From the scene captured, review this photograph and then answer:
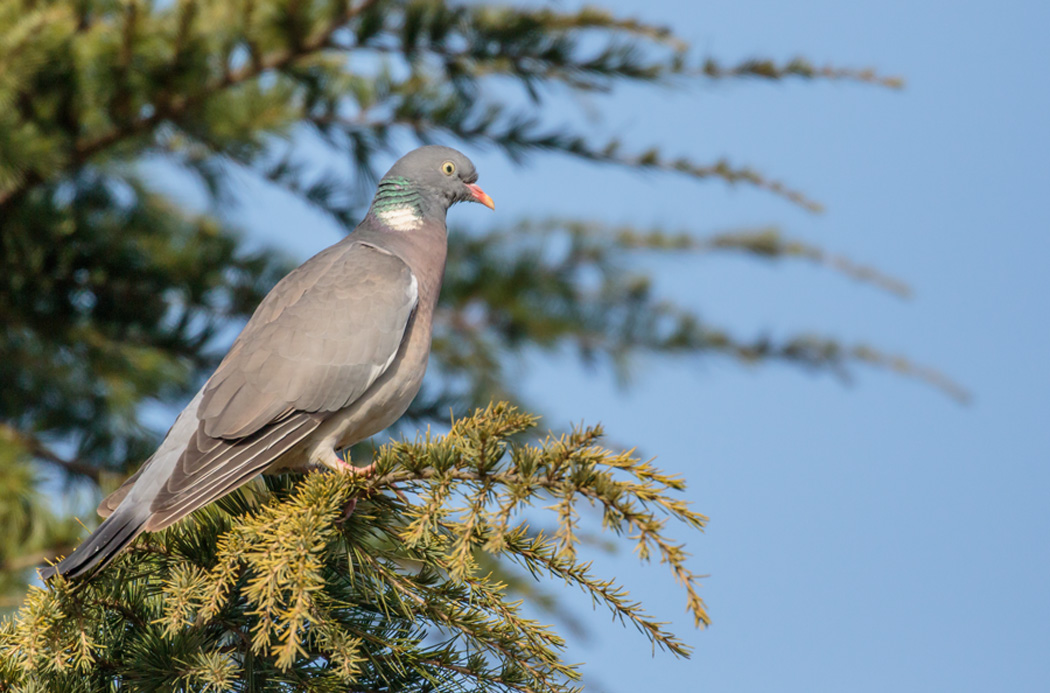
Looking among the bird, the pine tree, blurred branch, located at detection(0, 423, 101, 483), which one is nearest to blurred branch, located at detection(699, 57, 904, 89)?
the pine tree

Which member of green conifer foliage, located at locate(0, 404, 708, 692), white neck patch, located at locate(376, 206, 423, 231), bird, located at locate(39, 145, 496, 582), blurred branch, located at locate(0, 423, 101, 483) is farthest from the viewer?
blurred branch, located at locate(0, 423, 101, 483)

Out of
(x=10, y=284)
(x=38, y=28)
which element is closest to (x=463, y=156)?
(x=38, y=28)

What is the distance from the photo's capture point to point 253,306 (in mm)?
4766

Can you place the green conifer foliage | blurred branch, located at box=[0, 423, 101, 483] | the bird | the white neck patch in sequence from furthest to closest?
blurred branch, located at box=[0, 423, 101, 483]
the white neck patch
the bird
the green conifer foliage

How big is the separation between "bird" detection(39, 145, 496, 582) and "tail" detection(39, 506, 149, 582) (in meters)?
0.02

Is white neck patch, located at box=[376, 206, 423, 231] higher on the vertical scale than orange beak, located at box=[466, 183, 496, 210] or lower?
lower

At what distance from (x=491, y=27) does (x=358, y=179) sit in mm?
984

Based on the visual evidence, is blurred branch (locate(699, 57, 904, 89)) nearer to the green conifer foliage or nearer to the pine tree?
the pine tree

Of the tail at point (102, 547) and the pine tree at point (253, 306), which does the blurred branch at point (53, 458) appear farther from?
the tail at point (102, 547)

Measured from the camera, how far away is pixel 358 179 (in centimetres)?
466

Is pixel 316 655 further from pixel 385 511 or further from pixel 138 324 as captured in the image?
pixel 138 324

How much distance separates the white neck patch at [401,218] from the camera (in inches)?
135

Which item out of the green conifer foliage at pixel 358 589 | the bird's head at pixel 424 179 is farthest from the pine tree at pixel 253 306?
the bird's head at pixel 424 179

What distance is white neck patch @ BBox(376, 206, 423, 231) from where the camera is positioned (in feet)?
11.3
